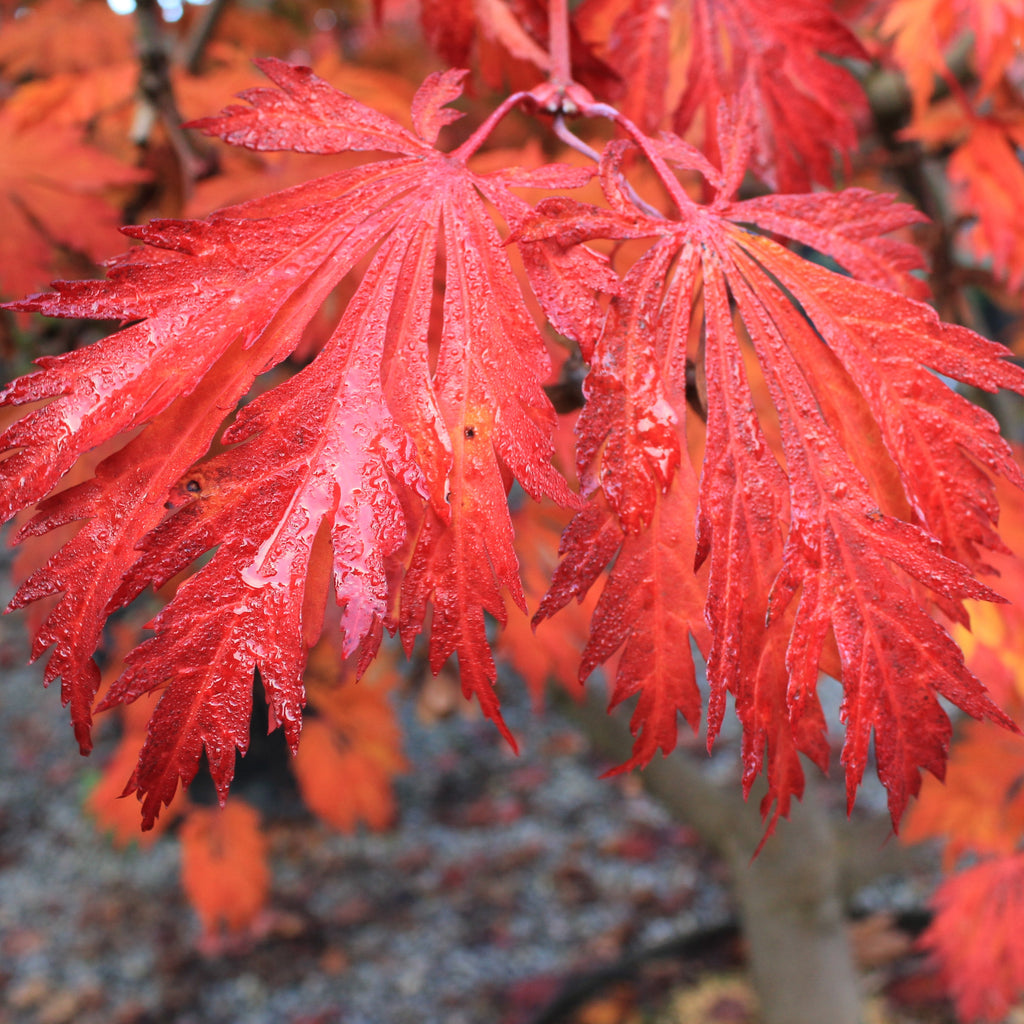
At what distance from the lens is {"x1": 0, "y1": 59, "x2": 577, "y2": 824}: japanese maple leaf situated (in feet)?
1.49

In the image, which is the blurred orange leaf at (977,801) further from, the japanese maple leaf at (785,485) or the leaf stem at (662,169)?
the leaf stem at (662,169)

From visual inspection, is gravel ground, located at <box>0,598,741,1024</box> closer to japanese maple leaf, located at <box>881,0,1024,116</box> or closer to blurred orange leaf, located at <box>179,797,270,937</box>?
blurred orange leaf, located at <box>179,797,270,937</box>

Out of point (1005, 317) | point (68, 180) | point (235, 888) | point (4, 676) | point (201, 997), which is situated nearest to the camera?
point (68, 180)

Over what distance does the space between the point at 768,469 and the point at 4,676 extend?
5.01m

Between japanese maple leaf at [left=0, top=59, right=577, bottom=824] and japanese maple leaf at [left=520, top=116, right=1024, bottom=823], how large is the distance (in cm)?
5

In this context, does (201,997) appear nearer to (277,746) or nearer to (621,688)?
(277,746)

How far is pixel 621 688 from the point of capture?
1.73 ft

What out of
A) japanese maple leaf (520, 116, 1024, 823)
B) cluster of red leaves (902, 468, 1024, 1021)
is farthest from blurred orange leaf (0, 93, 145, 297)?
cluster of red leaves (902, 468, 1024, 1021)

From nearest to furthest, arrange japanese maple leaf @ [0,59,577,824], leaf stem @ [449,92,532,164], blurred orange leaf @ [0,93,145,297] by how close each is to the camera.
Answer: japanese maple leaf @ [0,59,577,824], leaf stem @ [449,92,532,164], blurred orange leaf @ [0,93,145,297]

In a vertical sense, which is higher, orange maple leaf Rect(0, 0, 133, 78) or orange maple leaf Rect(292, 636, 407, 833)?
orange maple leaf Rect(0, 0, 133, 78)

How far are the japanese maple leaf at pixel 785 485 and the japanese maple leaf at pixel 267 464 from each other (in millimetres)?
48

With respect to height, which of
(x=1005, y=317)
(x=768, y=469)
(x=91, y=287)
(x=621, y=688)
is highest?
(x=91, y=287)

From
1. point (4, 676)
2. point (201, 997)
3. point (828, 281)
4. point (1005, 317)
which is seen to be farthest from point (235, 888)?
point (1005, 317)

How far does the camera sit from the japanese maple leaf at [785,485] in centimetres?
49
